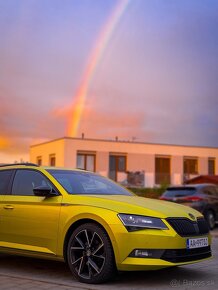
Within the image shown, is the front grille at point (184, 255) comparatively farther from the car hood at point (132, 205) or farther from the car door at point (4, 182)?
the car door at point (4, 182)

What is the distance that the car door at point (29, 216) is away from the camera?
277 inches

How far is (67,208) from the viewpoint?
6.92m

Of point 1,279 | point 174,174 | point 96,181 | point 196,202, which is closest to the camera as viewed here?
point 1,279

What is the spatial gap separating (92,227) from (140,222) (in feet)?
2.26

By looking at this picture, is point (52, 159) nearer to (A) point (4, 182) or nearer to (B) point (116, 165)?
(B) point (116, 165)

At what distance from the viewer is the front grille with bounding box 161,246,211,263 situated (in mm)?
6312

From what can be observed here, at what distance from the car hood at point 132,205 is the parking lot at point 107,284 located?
0.91m

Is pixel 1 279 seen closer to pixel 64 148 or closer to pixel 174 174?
pixel 64 148

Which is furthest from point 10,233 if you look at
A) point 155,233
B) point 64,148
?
point 64,148

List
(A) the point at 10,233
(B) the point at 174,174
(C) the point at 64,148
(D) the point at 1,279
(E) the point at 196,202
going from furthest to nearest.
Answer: (B) the point at 174,174 → (C) the point at 64,148 → (E) the point at 196,202 → (A) the point at 10,233 → (D) the point at 1,279

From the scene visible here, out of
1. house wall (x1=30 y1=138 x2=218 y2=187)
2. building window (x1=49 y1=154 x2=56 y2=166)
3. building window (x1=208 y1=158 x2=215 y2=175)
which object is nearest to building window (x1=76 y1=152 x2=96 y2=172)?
house wall (x1=30 y1=138 x2=218 y2=187)

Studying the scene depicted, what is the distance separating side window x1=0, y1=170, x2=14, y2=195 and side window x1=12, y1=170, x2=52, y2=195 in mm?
165

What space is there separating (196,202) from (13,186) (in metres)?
10.4

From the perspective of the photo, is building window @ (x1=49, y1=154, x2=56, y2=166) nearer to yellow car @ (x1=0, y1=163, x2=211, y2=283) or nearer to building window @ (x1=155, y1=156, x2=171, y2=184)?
building window @ (x1=155, y1=156, x2=171, y2=184)
